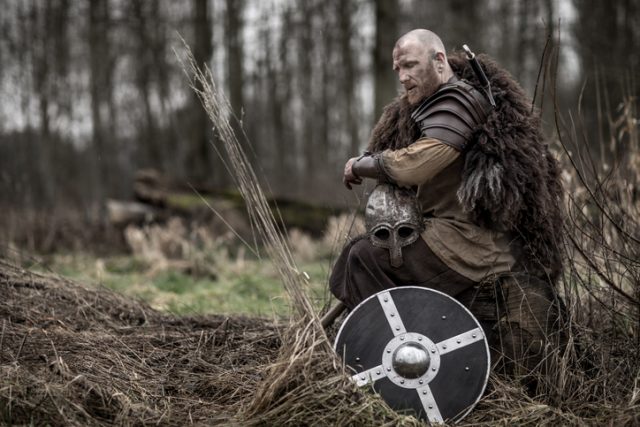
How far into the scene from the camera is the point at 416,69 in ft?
9.99

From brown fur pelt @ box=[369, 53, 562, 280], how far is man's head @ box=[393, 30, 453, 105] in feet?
0.55

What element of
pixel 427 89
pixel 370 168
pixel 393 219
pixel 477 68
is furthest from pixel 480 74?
pixel 393 219

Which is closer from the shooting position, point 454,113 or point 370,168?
point 454,113

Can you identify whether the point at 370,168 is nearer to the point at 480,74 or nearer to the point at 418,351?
the point at 480,74

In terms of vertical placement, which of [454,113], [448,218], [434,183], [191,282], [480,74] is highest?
[480,74]

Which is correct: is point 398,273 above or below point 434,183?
below

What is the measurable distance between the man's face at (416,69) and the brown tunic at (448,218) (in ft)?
1.02

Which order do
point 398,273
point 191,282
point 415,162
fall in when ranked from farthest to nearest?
point 191,282
point 398,273
point 415,162

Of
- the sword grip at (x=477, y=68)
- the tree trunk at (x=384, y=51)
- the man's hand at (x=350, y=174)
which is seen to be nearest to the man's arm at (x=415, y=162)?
the man's hand at (x=350, y=174)

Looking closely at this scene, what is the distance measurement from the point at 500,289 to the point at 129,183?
2080cm

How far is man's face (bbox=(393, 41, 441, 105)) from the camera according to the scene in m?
3.03

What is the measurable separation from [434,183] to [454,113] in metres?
0.35

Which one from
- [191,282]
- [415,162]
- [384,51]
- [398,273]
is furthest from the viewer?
[384,51]

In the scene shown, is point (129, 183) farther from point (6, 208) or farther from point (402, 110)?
point (402, 110)
